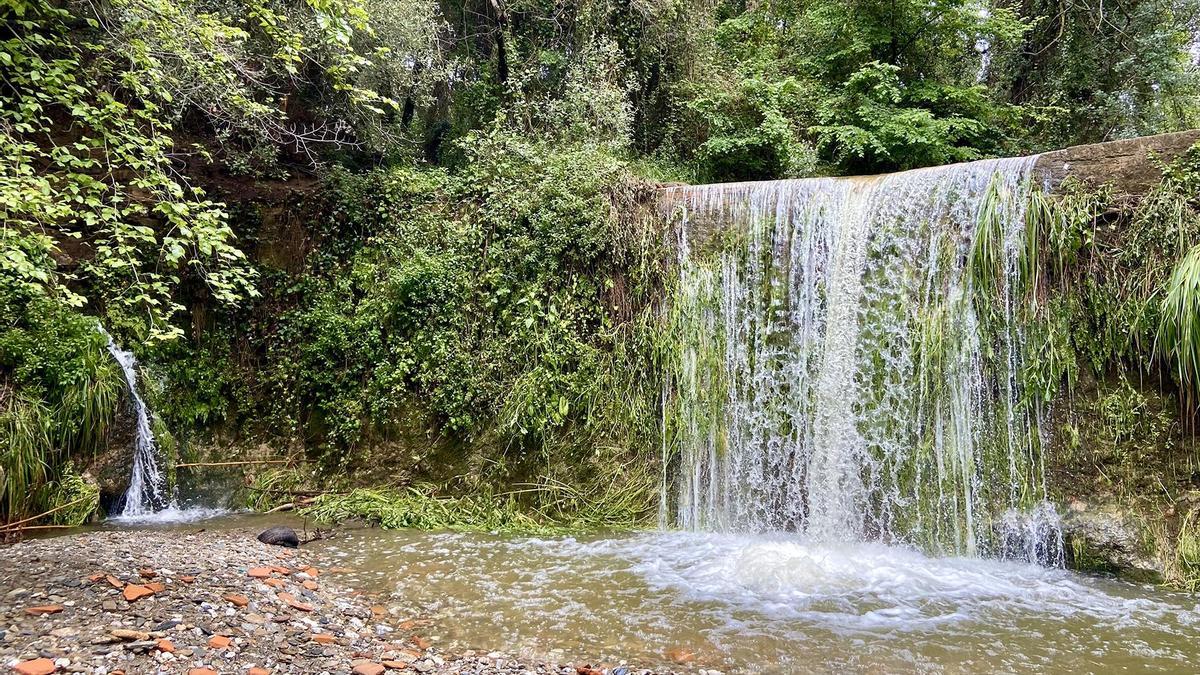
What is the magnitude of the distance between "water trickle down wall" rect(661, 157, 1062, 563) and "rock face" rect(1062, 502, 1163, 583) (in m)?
0.14

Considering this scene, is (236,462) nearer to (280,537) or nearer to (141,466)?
(141,466)

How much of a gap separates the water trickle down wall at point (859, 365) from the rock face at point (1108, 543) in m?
0.14

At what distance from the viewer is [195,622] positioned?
135 inches

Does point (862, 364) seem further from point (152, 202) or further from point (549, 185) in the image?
point (152, 202)

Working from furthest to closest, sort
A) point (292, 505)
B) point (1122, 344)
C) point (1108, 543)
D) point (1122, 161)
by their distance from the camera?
1. point (292, 505)
2. point (1122, 161)
3. point (1122, 344)
4. point (1108, 543)

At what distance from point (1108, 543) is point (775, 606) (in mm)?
3003

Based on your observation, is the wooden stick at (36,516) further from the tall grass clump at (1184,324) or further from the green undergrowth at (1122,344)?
the tall grass clump at (1184,324)

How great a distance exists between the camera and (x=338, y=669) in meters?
3.26

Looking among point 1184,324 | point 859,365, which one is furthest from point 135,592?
point 1184,324

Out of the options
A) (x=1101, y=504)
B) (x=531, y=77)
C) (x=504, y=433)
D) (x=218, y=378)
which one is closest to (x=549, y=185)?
(x=504, y=433)

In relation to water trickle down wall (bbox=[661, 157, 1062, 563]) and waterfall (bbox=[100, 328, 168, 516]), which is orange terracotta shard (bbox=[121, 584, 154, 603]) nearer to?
waterfall (bbox=[100, 328, 168, 516])

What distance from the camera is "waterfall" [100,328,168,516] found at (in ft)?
22.3

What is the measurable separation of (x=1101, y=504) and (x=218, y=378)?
941 centimetres

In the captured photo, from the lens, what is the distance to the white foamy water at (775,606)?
12.4 ft
